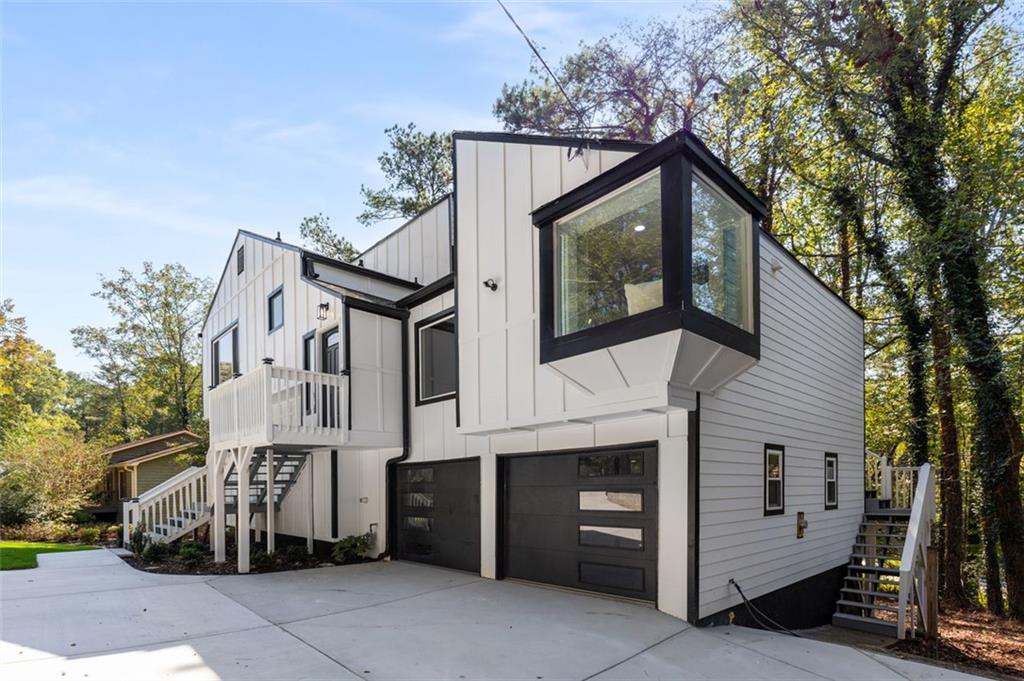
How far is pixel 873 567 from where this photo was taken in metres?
9.16

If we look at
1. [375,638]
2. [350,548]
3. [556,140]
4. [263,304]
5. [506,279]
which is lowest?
[350,548]

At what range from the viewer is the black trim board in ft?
20.6

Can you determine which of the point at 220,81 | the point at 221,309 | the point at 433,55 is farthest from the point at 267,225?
the point at 433,55

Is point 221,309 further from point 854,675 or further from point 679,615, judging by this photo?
point 854,675

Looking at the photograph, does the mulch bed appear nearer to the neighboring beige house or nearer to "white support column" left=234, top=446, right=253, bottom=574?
"white support column" left=234, top=446, right=253, bottom=574

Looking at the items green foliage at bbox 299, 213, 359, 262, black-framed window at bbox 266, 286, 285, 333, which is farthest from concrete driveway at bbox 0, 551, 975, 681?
green foliage at bbox 299, 213, 359, 262

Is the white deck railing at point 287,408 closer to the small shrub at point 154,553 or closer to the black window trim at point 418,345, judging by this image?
the black window trim at point 418,345

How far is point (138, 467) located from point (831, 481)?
66.4 feet

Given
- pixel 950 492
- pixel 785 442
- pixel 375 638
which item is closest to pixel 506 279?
pixel 375 638

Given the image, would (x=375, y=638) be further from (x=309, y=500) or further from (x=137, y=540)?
(x=137, y=540)

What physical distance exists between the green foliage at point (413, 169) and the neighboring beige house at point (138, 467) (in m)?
10.4

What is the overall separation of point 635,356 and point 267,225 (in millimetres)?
15039

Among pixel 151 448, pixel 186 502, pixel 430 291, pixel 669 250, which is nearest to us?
pixel 669 250

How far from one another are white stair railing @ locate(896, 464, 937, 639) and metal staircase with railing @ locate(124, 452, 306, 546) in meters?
9.08
